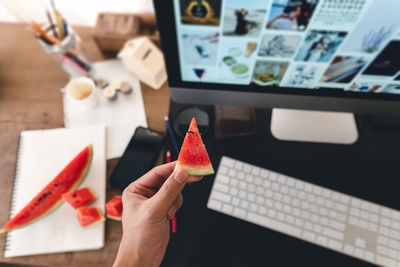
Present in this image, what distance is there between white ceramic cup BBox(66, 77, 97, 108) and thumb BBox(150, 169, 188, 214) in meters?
0.52

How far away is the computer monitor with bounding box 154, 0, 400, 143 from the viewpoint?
1.52 feet

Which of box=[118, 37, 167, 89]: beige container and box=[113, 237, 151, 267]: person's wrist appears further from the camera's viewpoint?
box=[118, 37, 167, 89]: beige container

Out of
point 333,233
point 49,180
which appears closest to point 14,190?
point 49,180

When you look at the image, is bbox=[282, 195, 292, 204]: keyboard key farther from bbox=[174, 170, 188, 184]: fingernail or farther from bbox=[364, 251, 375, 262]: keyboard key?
bbox=[174, 170, 188, 184]: fingernail

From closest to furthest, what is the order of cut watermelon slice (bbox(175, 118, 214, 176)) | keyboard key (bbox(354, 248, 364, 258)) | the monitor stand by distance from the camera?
1. cut watermelon slice (bbox(175, 118, 214, 176))
2. keyboard key (bbox(354, 248, 364, 258))
3. the monitor stand

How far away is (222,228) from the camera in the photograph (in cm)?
72

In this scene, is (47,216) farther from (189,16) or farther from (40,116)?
(189,16)

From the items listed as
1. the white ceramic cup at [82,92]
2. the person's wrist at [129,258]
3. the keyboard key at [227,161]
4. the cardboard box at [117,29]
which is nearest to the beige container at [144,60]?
the cardboard box at [117,29]

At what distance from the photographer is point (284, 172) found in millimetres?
787

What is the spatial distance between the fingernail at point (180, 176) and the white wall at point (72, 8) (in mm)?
845

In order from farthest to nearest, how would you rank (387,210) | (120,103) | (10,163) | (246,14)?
(120,103) → (10,163) → (387,210) → (246,14)

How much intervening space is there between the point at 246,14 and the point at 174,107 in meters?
0.49

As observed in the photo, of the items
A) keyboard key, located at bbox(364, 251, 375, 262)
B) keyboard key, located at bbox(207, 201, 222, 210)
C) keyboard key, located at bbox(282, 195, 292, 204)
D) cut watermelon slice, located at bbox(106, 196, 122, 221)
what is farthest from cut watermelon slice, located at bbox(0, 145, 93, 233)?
keyboard key, located at bbox(364, 251, 375, 262)

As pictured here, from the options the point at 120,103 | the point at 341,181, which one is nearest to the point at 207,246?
the point at 341,181
